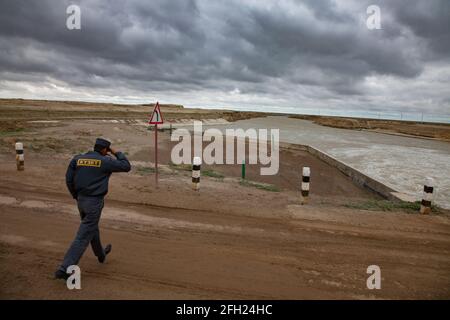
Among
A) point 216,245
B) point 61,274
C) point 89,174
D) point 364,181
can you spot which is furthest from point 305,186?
point 364,181

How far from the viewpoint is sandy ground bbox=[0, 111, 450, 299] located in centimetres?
403

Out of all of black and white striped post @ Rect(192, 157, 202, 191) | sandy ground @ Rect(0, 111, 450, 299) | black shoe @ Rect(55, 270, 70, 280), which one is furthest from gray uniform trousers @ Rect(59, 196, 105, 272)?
black and white striped post @ Rect(192, 157, 202, 191)

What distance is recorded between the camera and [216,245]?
5.35 metres

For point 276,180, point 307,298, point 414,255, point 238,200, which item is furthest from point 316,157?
point 307,298

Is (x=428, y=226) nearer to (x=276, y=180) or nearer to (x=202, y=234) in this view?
(x=202, y=234)

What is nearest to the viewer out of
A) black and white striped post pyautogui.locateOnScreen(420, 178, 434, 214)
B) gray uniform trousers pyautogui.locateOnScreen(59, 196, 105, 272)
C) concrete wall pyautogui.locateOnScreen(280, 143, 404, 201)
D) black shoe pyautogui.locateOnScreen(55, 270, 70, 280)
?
black shoe pyautogui.locateOnScreen(55, 270, 70, 280)

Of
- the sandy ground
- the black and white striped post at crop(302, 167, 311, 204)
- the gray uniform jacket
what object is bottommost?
the sandy ground

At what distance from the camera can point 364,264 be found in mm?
4938

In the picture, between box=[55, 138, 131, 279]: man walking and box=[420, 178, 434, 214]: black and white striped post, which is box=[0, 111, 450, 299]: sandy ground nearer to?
box=[420, 178, 434, 214]: black and white striped post

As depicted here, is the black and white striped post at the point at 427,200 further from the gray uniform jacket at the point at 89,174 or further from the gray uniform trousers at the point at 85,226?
the gray uniform trousers at the point at 85,226

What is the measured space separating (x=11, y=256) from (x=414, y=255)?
6.43 meters

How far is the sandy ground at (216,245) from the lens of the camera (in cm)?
403

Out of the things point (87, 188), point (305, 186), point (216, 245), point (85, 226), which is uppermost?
point (87, 188)

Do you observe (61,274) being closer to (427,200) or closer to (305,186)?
(305,186)
